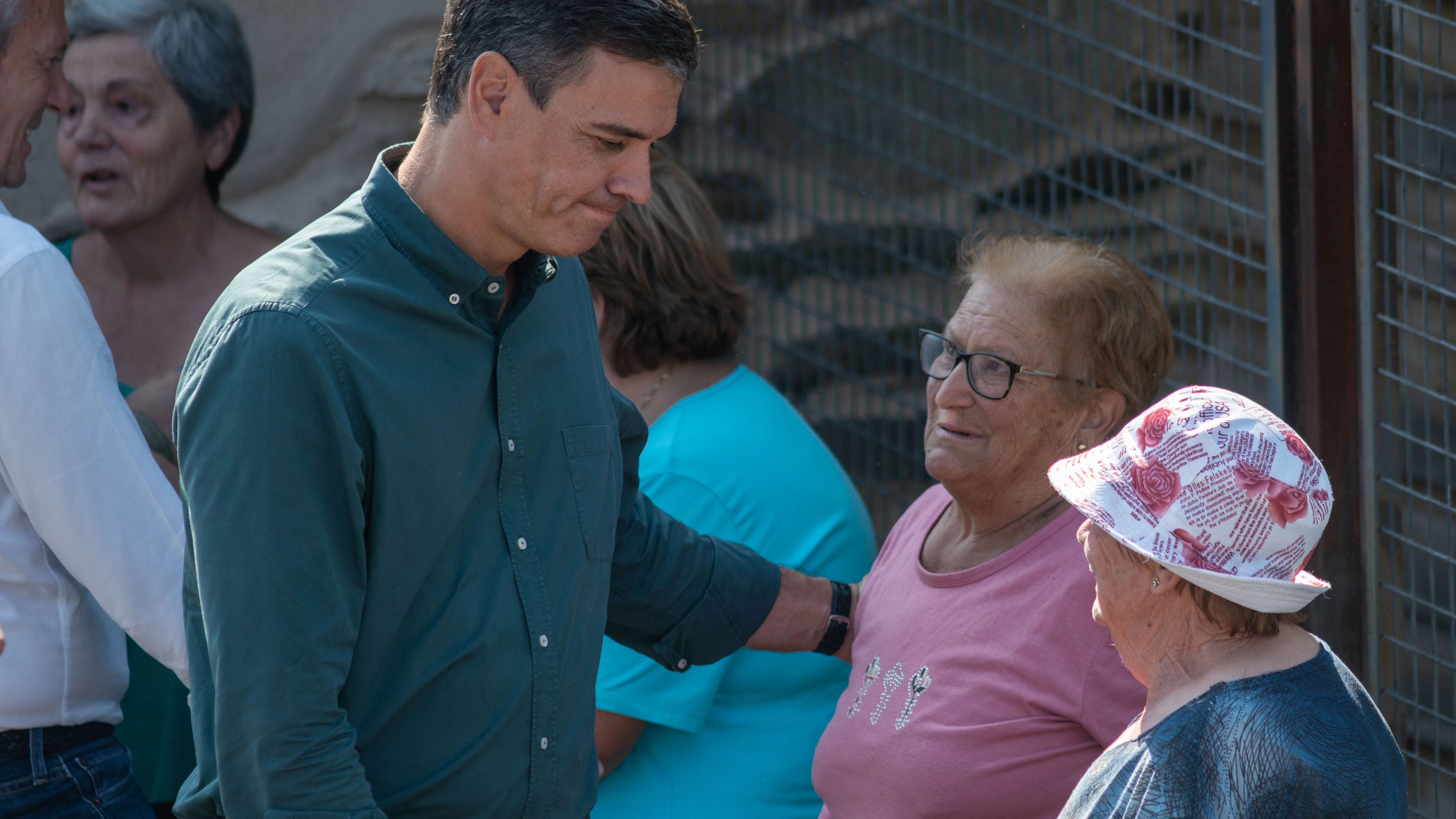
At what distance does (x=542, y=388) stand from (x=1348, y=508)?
158 cm

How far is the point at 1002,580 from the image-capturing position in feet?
6.93

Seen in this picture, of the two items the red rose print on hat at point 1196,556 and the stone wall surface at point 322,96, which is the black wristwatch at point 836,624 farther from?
the stone wall surface at point 322,96

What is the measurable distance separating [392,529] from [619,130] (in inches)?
22.9

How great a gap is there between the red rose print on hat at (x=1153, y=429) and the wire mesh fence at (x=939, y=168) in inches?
39.8

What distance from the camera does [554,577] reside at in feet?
5.84

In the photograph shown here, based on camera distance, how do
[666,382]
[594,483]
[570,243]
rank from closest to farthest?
[570,243] < [594,483] < [666,382]

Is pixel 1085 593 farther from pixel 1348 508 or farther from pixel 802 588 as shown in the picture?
pixel 1348 508

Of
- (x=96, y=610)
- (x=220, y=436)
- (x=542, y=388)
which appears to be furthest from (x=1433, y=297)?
(x=96, y=610)

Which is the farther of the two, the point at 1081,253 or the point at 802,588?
the point at 802,588

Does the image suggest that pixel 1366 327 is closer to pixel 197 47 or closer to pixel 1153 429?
pixel 1153 429

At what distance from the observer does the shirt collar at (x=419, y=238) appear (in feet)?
5.56

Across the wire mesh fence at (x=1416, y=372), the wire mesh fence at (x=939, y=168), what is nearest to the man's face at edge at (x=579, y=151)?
the wire mesh fence at (x=939, y=168)

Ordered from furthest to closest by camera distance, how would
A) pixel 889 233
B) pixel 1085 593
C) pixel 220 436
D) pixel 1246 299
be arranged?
pixel 889 233
pixel 1246 299
pixel 1085 593
pixel 220 436

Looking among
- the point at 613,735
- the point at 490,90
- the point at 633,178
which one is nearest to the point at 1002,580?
the point at 613,735
